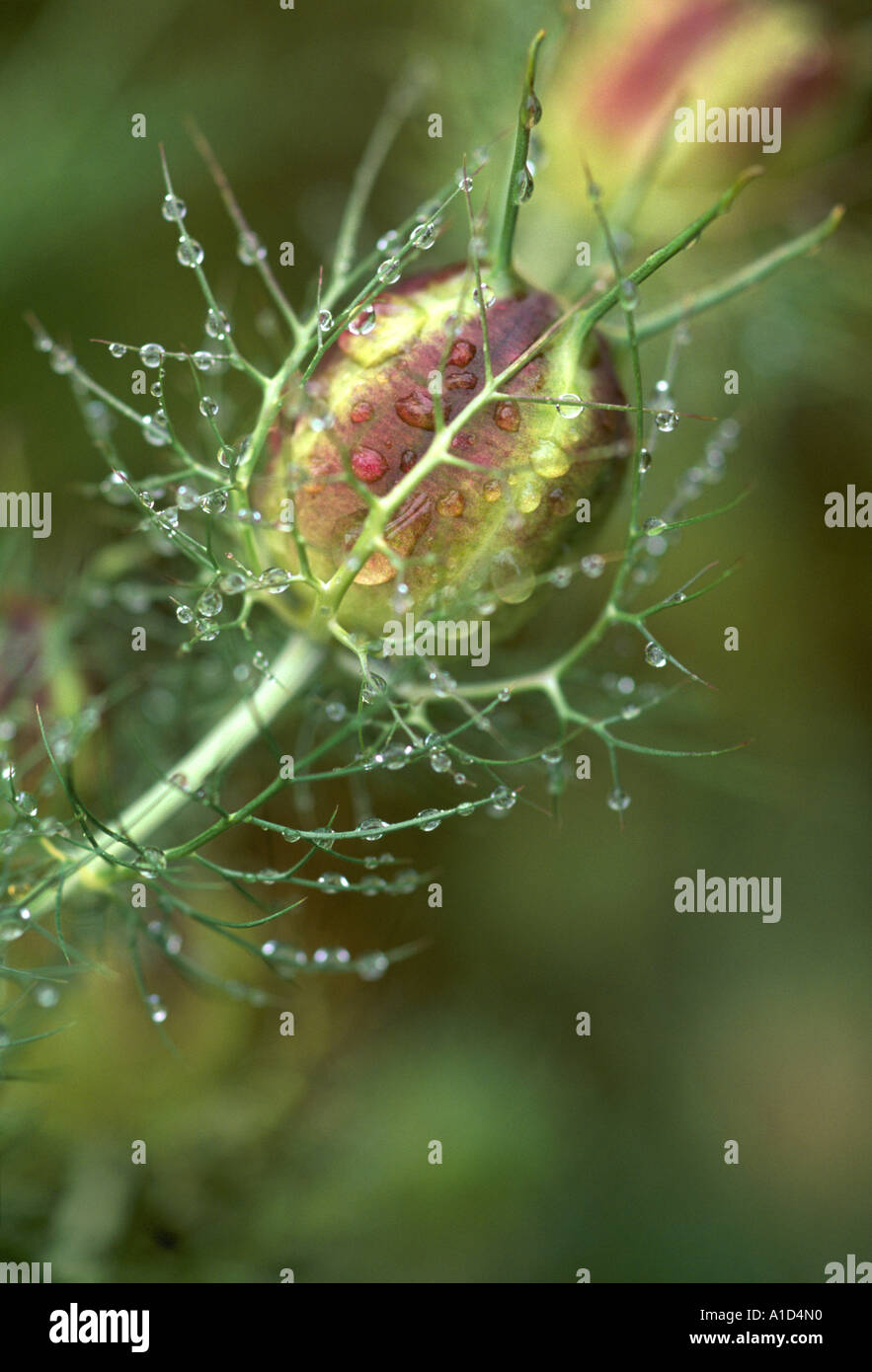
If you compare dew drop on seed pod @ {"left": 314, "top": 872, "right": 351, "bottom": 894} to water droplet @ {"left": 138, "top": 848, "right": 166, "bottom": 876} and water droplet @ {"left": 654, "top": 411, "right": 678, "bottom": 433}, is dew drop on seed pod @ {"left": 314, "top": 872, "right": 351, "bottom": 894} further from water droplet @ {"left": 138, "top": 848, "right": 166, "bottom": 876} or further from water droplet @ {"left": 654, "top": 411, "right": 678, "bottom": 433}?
water droplet @ {"left": 654, "top": 411, "right": 678, "bottom": 433}

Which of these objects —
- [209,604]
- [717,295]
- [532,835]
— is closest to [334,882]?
[209,604]

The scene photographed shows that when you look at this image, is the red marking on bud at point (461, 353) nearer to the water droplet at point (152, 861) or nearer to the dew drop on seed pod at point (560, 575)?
the dew drop on seed pod at point (560, 575)

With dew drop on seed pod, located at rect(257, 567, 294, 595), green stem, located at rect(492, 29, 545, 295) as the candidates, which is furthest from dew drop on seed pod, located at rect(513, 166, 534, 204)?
dew drop on seed pod, located at rect(257, 567, 294, 595)

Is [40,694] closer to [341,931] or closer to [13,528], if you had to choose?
[13,528]

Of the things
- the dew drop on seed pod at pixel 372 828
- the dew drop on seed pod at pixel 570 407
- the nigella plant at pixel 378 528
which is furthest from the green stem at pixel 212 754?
the dew drop on seed pod at pixel 570 407

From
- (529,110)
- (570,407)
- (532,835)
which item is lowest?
(532,835)

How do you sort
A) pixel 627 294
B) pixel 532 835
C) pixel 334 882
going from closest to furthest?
pixel 627 294
pixel 334 882
pixel 532 835

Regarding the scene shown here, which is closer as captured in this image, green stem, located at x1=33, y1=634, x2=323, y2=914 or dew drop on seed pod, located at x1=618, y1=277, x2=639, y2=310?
dew drop on seed pod, located at x1=618, y1=277, x2=639, y2=310

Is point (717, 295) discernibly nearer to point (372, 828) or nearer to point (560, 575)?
point (560, 575)
